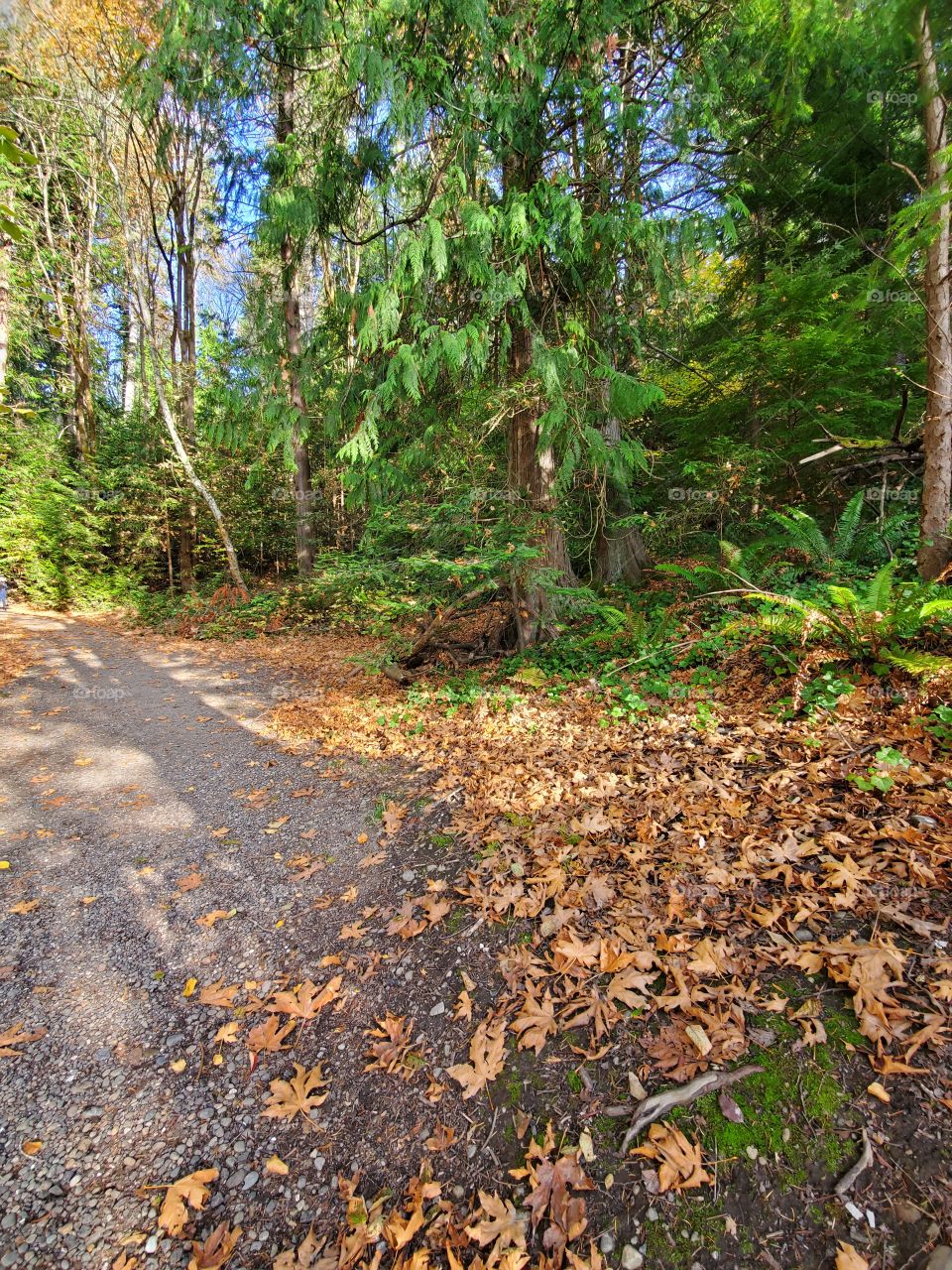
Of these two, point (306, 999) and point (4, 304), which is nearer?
point (306, 999)

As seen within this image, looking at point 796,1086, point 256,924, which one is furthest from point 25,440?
point 796,1086

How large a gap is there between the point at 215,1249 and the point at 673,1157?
1451mm

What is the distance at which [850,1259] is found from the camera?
1.38 meters

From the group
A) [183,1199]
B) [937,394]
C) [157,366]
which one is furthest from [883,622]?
[157,366]

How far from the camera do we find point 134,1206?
1.73 meters

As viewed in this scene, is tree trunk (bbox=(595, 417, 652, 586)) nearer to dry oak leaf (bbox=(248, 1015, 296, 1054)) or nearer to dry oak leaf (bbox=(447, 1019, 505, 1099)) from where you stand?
dry oak leaf (bbox=(447, 1019, 505, 1099))

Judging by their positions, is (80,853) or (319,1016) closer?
(319,1016)

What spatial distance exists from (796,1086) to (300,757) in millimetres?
4244

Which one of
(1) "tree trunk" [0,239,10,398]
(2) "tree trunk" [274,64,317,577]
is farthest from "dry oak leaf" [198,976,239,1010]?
(1) "tree trunk" [0,239,10,398]

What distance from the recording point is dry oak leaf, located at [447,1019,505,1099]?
1.99m

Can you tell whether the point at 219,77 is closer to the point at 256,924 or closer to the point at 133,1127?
the point at 256,924

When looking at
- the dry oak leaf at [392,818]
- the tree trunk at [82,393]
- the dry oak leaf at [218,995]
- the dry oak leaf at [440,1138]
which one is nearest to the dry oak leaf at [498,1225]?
the dry oak leaf at [440,1138]

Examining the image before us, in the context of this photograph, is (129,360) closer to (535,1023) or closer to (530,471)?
(530,471)

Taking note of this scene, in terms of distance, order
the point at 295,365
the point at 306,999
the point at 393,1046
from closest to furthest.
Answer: the point at 393,1046 → the point at 306,999 → the point at 295,365
